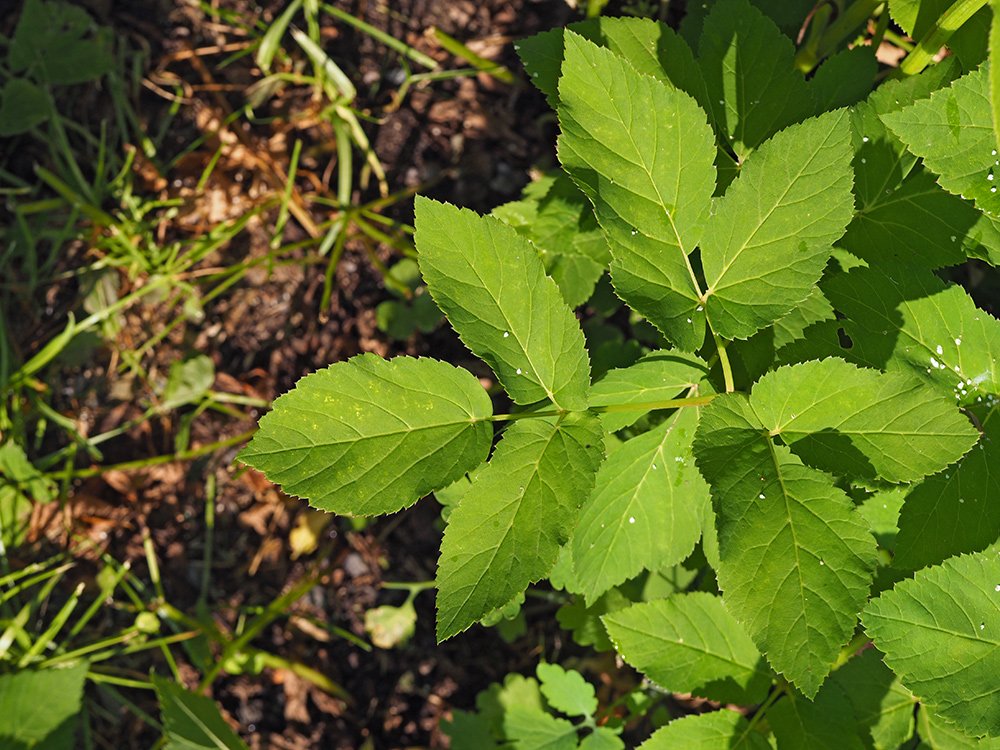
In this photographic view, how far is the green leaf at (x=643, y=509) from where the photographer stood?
1.61 m

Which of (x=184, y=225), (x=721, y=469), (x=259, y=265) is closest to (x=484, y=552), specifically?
(x=721, y=469)

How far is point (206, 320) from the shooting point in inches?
130

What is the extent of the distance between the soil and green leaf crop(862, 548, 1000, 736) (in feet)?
5.64

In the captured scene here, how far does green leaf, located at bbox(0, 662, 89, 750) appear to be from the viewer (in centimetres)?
274

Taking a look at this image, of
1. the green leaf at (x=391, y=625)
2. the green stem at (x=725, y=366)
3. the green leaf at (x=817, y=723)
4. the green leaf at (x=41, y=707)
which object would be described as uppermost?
the green stem at (x=725, y=366)

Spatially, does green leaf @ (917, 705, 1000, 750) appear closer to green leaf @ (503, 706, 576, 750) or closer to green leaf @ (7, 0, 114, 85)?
green leaf @ (503, 706, 576, 750)

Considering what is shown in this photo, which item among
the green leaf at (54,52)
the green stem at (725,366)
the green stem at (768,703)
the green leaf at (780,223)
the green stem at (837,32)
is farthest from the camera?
the green leaf at (54,52)

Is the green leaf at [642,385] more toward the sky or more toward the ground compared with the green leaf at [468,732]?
more toward the sky

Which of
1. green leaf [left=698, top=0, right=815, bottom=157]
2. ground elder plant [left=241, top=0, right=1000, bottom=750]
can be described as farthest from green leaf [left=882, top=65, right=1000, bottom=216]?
green leaf [left=698, top=0, right=815, bottom=157]

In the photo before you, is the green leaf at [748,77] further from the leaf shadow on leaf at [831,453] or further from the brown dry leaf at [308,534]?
the brown dry leaf at [308,534]

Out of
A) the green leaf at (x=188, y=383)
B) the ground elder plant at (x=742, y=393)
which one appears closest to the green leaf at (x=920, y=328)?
the ground elder plant at (x=742, y=393)

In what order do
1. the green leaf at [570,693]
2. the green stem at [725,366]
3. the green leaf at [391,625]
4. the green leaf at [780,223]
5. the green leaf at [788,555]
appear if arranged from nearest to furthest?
the green leaf at [788,555] < the green leaf at [780,223] < the green stem at [725,366] < the green leaf at [570,693] < the green leaf at [391,625]

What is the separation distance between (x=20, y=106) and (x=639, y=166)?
287 centimetres

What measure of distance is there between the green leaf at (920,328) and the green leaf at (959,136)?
19 cm
